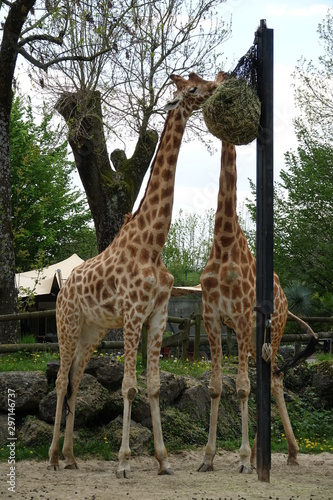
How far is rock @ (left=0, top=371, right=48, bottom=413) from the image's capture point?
8.41m

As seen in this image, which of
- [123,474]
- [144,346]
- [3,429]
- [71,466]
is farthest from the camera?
[144,346]

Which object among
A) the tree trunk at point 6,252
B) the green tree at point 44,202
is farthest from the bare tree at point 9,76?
the green tree at point 44,202

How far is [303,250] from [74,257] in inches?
328

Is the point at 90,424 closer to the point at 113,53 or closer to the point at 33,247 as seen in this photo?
the point at 113,53

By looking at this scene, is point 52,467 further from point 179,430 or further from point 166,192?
point 166,192

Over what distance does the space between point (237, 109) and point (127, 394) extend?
9.47 feet

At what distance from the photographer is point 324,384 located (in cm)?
1091

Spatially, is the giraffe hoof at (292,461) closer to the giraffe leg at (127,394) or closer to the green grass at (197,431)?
the green grass at (197,431)

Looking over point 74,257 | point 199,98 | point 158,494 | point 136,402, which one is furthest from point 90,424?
point 74,257

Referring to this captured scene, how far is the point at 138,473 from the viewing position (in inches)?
269

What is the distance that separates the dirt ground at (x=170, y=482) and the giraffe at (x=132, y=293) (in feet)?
0.92

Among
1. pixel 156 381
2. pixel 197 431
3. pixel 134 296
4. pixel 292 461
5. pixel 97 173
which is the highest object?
pixel 97 173

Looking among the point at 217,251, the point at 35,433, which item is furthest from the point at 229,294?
the point at 35,433

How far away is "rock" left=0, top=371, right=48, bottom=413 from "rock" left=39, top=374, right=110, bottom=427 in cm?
17
